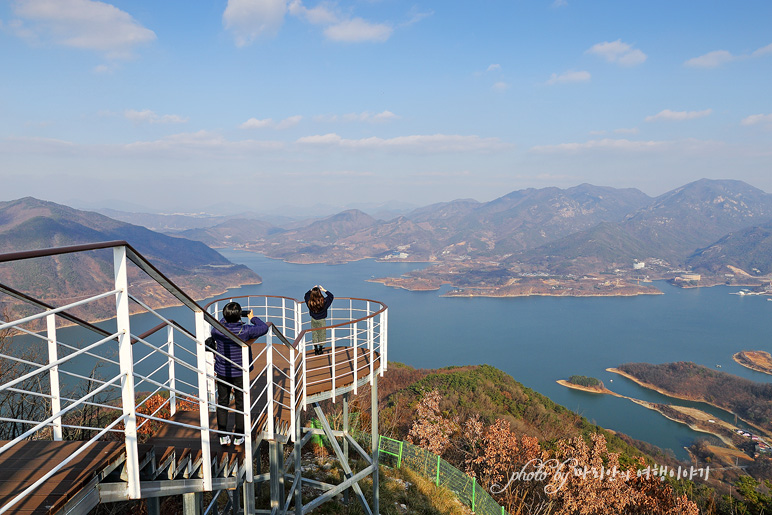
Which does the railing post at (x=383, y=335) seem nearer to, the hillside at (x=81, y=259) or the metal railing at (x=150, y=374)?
the metal railing at (x=150, y=374)

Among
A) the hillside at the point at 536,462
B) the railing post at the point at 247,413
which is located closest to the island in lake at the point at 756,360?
the hillside at the point at 536,462

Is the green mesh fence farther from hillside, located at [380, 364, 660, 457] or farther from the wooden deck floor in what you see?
hillside, located at [380, 364, 660, 457]

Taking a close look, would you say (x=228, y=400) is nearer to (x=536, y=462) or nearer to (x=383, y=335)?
(x=383, y=335)

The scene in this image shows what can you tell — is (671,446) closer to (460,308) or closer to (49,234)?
(460,308)

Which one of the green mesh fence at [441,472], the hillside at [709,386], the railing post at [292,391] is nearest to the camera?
the railing post at [292,391]

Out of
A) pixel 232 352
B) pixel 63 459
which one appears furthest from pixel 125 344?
pixel 232 352

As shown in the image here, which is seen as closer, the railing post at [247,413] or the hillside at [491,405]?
the railing post at [247,413]
